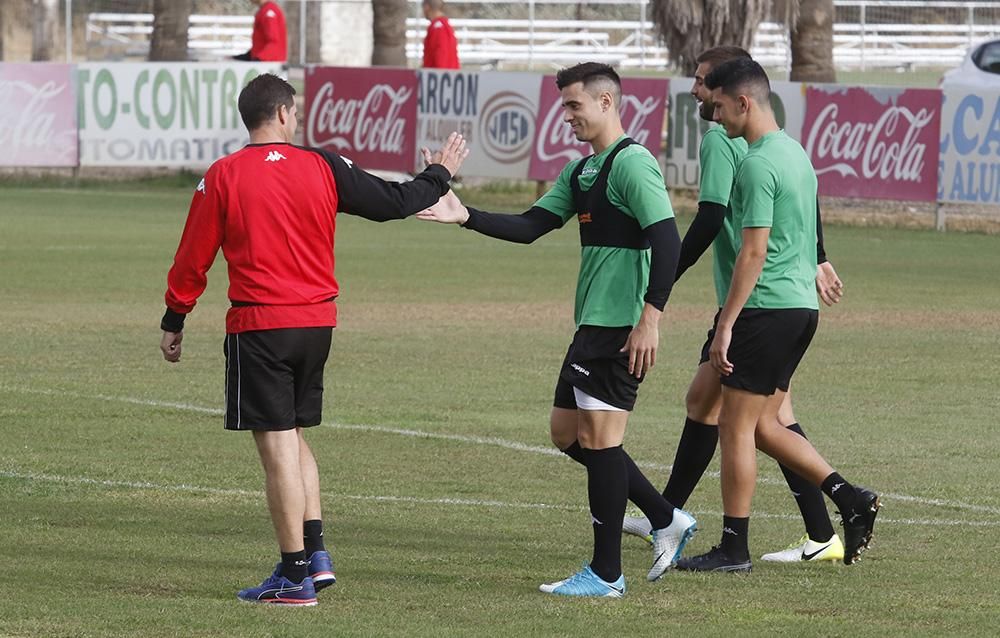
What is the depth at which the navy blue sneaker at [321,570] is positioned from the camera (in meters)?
7.06

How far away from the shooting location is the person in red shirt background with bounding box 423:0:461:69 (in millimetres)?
28281

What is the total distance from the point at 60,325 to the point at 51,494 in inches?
266

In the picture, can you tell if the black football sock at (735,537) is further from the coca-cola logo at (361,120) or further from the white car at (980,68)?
the coca-cola logo at (361,120)

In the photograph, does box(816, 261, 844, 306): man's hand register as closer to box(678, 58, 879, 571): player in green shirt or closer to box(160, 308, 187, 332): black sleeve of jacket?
box(678, 58, 879, 571): player in green shirt

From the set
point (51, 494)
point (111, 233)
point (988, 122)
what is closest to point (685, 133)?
point (988, 122)

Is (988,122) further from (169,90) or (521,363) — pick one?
(169,90)

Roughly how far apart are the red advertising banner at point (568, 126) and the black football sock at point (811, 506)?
56.6 ft

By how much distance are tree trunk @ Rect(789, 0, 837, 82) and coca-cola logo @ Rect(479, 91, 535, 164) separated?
5.34 m

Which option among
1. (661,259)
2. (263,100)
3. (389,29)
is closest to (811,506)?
Answer: (661,259)

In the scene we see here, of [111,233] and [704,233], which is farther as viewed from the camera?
[111,233]

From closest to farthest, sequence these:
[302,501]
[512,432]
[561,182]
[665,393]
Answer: [302,501] < [561,182] < [512,432] < [665,393]

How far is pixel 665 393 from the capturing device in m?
12.7

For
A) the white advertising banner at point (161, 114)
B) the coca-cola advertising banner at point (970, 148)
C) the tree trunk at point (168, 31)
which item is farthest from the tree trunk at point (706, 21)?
the tree trunk at point (168, 31)

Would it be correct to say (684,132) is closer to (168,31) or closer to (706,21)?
(706,21)
